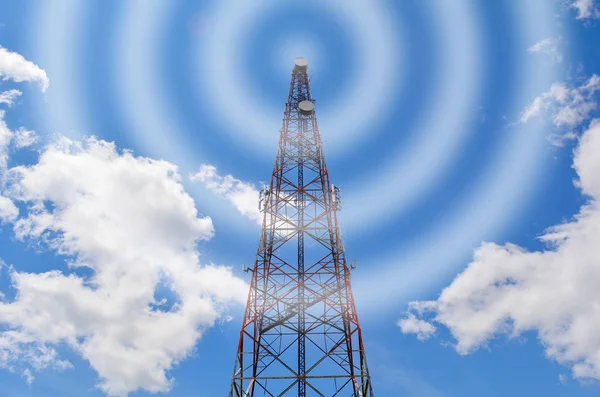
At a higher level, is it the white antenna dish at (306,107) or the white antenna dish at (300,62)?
the white antenna dish at (300,62)

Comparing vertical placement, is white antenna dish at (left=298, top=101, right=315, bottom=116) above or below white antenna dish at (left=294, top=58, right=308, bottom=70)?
below

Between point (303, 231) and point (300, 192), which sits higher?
point (300, 192)

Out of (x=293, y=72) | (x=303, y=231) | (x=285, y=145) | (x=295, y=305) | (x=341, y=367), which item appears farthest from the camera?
(x=293, y=72)

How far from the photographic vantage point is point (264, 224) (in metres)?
44.8

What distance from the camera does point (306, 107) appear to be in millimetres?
51219

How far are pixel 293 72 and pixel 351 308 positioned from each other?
95.5 ft

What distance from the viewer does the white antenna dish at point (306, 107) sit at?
51.1 m

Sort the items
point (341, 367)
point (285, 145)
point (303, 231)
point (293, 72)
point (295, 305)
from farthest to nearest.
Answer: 1. point (293, 72)
2. point (285, 145)
3. point (303, 231)
4. point (295, 305)
5. point (341, 367)

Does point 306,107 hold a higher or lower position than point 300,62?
lower

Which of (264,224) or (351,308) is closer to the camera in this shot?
(351,308)

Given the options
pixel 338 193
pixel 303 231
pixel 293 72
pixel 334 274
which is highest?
pixel 293 72

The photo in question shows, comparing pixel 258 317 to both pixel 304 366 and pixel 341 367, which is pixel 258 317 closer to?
pixel 304 366

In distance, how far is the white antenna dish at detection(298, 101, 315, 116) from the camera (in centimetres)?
5109

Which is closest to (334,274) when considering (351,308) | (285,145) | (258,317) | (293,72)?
(351,308)
